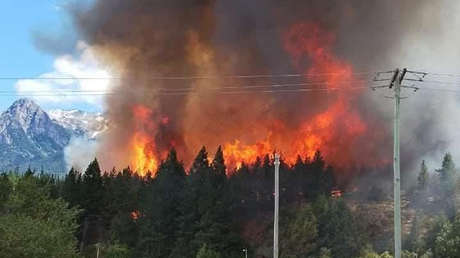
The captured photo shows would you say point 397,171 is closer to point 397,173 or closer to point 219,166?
point 397,173

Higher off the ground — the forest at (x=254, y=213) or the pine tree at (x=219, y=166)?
the pine tree at (x=219, y=166)

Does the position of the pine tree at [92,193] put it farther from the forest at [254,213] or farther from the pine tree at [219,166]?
the pine tree at [219,166]

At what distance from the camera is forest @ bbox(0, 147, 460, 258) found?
8812 cm

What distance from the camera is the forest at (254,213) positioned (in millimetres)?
88125

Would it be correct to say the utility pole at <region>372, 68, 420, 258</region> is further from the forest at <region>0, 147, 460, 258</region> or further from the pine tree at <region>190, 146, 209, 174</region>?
the pine tree at <region>190, 146, 209, 174</region>

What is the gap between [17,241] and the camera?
34.7 meters

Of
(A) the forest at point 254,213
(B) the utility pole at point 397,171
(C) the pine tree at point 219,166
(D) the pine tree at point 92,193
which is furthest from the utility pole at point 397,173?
(D) the pine tree at point 92,193

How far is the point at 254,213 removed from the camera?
11488 centimetres

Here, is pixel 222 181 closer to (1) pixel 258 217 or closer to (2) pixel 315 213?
(1) pixel 258 217

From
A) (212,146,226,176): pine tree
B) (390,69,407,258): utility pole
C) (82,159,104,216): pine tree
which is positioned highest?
(212,146,226,176): pine tree

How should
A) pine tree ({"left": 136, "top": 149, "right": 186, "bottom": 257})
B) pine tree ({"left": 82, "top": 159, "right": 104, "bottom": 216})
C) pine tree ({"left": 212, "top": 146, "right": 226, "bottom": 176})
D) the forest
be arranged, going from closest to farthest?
the forest < pine tree ({"left": 136, "top": 149, "right": 186, "bottom": 257}) < pine tree ({"left": 212, "top": 146, "right": 226, "bottom": 176}) < pine tree ({"left": 82, "top": 159, "right": 104, "bottom": 216})

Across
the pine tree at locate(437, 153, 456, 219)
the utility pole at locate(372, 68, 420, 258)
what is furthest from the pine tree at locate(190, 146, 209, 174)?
the utility pole at locate(372, 68, 420, 258)

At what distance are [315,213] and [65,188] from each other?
50870 millimetres

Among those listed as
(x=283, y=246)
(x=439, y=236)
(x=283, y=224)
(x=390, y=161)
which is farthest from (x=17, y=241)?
(x=390, y=161)
